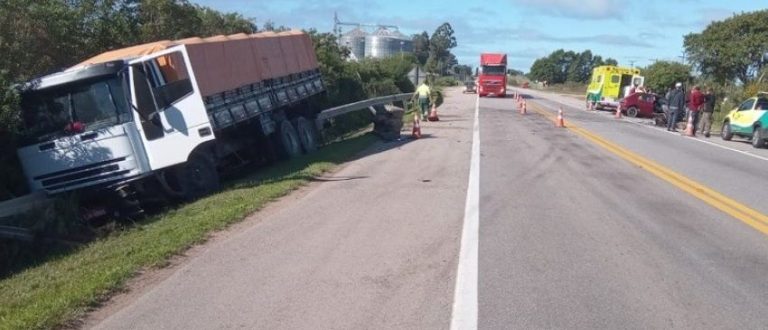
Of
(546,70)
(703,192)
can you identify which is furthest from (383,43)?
(546,70)

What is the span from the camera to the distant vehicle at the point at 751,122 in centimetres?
2292

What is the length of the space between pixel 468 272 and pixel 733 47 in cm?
5803

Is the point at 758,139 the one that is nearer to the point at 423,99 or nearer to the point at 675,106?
the point at 675,106

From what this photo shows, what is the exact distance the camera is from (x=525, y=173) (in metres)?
14.7

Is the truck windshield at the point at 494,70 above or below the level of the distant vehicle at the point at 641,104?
below

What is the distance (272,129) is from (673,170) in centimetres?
899

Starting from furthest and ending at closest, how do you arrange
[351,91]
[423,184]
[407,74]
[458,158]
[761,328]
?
1. [407,74]
2. [351,91]
3. [458,158]
4. [423,184]
5. [761,328]

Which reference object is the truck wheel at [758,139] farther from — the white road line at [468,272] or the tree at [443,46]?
the tree at [443,46]

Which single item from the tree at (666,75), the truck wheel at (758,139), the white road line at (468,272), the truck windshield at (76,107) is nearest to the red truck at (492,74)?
the tree at (666,75)

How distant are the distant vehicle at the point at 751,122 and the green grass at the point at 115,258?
1459cm

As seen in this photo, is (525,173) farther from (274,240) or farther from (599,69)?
(599,69)

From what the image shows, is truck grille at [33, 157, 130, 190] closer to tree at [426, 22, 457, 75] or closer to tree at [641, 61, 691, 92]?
tree at [641, 61, 691, 92]

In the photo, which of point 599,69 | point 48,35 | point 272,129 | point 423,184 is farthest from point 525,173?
point 599,69

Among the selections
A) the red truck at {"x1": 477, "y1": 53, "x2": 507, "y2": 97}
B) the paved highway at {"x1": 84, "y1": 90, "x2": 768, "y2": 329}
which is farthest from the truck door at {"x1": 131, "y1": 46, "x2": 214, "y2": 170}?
the red truck at {"x1": 477, "y1": 53, "x2": 507, "y2": 97}
